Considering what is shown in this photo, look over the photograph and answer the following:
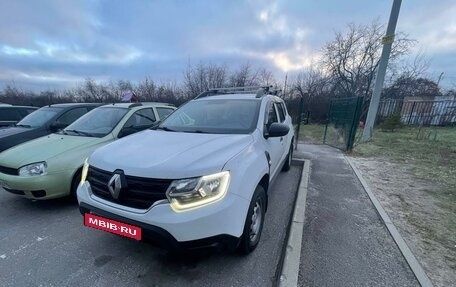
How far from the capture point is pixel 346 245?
282 centimetres

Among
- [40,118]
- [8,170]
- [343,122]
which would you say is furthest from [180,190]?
[343,122]

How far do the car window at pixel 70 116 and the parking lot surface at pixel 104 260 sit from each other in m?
2.94

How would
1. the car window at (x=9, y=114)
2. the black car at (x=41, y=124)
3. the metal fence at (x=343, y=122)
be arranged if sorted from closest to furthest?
the black car at (x=41, y=124) < the car window at (x=9, y=114) < the metal fence at (x=343, y=122)

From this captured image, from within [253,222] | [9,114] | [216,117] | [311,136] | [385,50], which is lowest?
[311,136]

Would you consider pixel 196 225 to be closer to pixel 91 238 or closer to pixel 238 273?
pixel 238 273

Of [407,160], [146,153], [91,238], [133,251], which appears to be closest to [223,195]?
[146,153]

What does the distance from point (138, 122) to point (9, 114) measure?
567cm

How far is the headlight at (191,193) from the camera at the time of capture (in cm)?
202

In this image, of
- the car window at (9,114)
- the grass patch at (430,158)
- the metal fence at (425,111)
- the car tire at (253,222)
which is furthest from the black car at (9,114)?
the metal fence at (425,111)

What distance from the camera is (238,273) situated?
2396 mm

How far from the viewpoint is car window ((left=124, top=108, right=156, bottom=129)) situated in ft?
15.5

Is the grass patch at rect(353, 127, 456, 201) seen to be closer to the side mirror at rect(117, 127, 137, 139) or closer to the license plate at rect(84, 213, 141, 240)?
the license plate at rect(84, 213, 141, 240)

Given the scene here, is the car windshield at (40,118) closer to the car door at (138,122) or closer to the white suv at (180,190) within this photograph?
the car door at (138,122)

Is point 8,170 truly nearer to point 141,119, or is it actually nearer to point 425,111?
point 141,119
